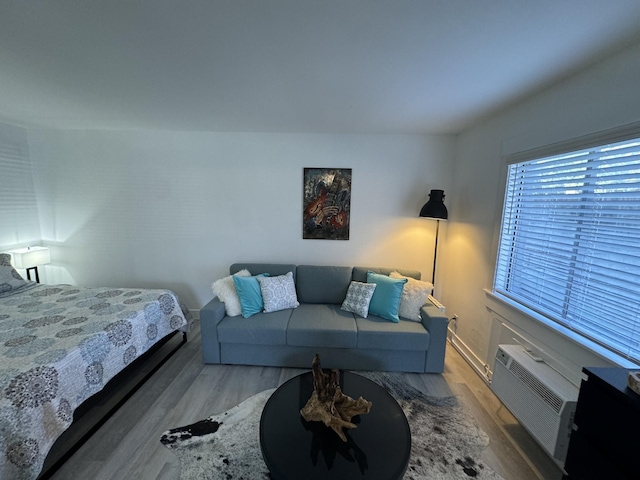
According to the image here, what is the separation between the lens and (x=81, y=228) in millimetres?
3256

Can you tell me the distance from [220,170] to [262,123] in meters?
0.86

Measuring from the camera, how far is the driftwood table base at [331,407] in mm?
1308

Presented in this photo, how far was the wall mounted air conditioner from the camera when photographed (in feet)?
4.65

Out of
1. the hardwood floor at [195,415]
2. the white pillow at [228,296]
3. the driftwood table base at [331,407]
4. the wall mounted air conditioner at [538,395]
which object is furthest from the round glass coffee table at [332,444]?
the white pillow at [228,296]

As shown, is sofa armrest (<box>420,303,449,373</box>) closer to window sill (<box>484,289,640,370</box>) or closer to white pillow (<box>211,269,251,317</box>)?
window sill (<box>484,289,640,370</box>)

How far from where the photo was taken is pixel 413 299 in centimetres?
250

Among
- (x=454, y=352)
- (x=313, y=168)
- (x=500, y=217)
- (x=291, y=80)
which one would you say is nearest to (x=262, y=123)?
(x=313, y=168)

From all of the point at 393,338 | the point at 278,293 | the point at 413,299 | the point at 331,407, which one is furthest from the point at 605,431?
the point at 278,293

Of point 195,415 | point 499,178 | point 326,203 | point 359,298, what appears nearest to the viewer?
point 195,415

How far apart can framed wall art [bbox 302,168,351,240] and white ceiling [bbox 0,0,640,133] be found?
0.80m

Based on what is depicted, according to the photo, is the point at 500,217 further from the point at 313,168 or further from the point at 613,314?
the point at 313,168

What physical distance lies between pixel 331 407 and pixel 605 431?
1231 millimetres

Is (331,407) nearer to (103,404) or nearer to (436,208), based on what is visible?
(103,404)

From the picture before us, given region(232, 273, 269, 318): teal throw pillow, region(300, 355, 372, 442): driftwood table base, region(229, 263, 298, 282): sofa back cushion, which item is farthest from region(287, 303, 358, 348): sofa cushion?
region(300, 355, 372, 442): driftwood table base
